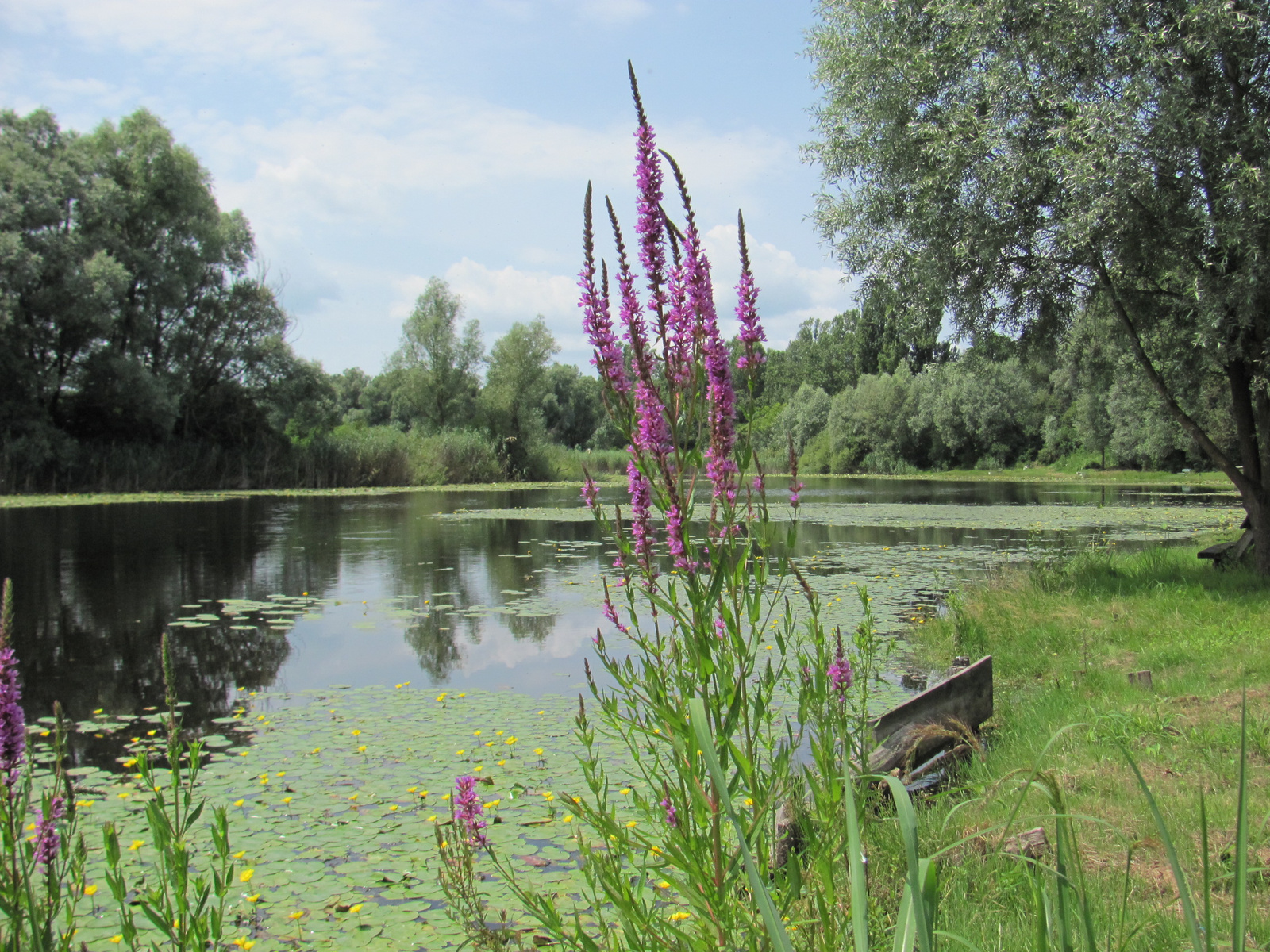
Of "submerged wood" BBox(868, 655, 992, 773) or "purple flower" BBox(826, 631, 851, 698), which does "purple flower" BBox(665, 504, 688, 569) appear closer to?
"purple flower" BBox(826, 631, 851, 698)

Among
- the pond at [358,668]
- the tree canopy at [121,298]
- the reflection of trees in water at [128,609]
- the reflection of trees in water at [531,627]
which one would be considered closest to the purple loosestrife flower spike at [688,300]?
the pond at [358,668]

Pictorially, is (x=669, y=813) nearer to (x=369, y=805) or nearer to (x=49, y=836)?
(x=49, y=836)

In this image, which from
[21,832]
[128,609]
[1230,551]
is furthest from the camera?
[128,609]

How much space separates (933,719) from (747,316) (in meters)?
3.88

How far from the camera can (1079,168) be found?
386 inches

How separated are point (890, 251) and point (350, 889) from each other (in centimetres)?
1170

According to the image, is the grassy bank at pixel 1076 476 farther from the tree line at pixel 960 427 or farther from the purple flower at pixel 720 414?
the purple flower at pixel 720 414

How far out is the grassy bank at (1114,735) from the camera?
3236 millimetres

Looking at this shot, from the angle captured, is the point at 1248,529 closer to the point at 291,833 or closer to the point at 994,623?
the point at 994,623

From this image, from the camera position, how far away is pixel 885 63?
12.4 m

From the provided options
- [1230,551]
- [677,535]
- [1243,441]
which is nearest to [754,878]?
[677,535]

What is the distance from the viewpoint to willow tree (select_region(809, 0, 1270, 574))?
380 inches

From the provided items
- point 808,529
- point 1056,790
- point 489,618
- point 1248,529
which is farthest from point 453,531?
point 1056,790

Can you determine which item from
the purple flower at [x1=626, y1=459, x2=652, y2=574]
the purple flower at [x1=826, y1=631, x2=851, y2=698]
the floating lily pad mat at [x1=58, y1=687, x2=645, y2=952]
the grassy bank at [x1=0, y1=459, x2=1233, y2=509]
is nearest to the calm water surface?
the floating lily pad mat at [x1=58, y1=687, x2=645, y2=952]
